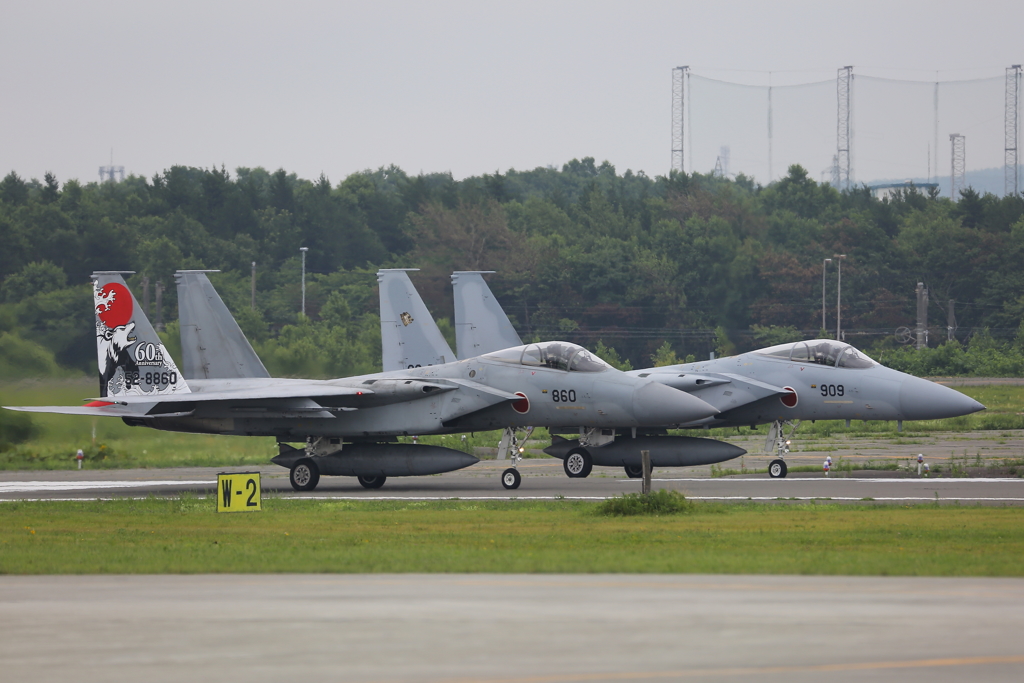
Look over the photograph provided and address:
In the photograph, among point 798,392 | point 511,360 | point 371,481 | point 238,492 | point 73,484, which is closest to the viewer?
point 238,492

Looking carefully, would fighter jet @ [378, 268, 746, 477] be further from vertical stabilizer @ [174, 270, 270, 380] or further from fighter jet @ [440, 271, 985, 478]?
vertical stabilizer @ [174, 270, 270, 380]

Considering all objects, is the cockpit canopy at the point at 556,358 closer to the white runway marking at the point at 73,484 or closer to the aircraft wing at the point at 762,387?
the aircraft wing at the point at 762,387

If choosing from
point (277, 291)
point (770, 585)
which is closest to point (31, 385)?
point (770, 585)

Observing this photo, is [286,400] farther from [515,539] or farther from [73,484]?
[515,539]

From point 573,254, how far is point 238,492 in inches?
2388

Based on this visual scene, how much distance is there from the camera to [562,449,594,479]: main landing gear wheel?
24969 millimetres

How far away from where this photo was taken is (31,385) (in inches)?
1286

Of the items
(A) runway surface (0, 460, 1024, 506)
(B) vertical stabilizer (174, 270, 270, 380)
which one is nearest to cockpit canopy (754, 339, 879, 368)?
(A) runway surface (0, 460, 1024, 506)

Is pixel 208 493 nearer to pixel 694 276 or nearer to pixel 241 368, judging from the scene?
pixel 241 368

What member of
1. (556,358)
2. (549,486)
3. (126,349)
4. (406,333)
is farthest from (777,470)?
(126,349)

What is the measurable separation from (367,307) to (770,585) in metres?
62.3

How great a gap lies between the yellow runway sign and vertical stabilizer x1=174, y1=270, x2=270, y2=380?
7.85 m

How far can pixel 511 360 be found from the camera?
80.5 feet

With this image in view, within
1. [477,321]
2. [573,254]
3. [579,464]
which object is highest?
[573,254]
